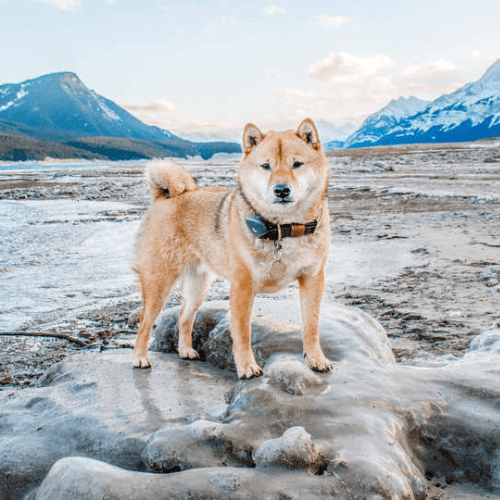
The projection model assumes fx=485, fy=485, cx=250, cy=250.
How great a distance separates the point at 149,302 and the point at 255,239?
132 centimetres

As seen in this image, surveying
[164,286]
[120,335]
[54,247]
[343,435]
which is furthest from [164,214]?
[54,247]

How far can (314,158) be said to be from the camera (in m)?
3.83

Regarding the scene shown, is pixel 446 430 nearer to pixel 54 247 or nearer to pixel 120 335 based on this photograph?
pixel 120 335

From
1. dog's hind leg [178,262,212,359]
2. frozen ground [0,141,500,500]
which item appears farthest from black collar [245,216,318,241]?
dog's hind leg [178,262,212,359]

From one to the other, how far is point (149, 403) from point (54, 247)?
757 cm

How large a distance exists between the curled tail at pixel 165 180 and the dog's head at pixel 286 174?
1.07 meters

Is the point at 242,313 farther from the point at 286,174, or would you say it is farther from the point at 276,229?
the point at 286,174

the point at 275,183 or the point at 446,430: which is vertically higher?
the point at 275,183

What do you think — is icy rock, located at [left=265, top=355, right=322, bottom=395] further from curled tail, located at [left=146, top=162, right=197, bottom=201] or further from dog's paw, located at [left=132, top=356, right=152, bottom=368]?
curled tail, located at [left=146, top=162, right=197, bottom=201]

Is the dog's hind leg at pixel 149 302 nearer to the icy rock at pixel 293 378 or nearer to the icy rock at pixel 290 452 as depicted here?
the icy rock at pixel 293 378

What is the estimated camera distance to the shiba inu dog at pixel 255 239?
11.7 feet

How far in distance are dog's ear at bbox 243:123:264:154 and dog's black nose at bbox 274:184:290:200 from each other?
720 millimetres

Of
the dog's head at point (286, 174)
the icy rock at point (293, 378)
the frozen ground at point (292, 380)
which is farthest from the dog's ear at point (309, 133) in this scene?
the icy rock at point (293, 378)

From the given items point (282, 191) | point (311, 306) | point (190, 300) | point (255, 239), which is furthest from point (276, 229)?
point (190, 300)
